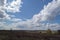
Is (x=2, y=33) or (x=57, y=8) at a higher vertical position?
(x=57, y=8)

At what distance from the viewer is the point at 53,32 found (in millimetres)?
4973

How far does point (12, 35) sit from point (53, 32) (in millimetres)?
1071

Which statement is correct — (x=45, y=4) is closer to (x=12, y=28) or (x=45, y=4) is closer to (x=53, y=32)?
(x=53, y=32)

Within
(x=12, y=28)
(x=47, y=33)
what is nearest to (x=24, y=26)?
(x=12, y=28)

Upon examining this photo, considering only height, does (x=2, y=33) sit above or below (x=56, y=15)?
below

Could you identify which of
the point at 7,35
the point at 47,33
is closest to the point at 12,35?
the point at 7,35

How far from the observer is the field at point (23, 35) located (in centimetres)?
496

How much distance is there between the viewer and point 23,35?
197 inches

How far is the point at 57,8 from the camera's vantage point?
502 cm

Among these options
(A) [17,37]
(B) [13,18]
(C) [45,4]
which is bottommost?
(A) [17,37]

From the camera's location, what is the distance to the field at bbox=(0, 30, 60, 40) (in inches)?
195

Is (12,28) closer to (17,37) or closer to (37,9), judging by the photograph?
(17,37)

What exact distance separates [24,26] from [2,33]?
60 centimetres

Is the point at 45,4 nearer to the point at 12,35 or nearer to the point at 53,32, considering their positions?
the point at 53,32
